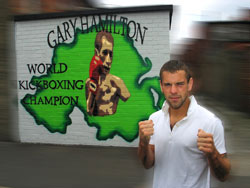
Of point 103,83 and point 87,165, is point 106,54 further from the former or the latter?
point 87,165

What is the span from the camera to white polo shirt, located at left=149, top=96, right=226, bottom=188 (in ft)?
5.80

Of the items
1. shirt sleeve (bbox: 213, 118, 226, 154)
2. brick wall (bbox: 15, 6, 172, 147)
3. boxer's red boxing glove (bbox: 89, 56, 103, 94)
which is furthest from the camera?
boxer's red boxing glove (bbox: 89, 56, 103, 94)

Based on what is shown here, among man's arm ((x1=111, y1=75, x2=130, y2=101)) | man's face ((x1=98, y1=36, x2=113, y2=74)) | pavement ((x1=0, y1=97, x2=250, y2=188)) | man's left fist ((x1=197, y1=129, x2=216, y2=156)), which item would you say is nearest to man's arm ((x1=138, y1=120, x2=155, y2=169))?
man's left fist ((x1=197, y1=129, x2=216, y2=156))

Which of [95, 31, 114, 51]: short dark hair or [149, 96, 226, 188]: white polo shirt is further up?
[95, 31, 114, 51]: short dark hair

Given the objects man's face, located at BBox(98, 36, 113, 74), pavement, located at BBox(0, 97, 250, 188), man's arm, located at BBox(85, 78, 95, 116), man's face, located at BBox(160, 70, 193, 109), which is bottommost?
pavement, located at BBox(0, 97, 250, 188)

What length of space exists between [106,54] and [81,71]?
773mm

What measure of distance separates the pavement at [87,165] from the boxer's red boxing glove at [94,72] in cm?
148

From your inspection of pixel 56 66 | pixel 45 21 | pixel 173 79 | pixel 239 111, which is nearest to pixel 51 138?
pixel 56 66

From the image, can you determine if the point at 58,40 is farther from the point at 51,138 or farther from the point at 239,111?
the point at 239,111

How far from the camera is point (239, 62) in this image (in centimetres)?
845

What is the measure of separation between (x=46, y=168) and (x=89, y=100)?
2.17m

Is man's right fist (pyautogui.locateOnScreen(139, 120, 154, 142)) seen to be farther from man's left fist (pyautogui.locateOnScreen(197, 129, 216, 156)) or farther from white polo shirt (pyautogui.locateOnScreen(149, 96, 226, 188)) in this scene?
man's left fist (pyautogui.locateOnScreen(197, 129, 216, 156))

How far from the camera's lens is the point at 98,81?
6.79m

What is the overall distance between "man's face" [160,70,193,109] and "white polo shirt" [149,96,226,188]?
115 mm
